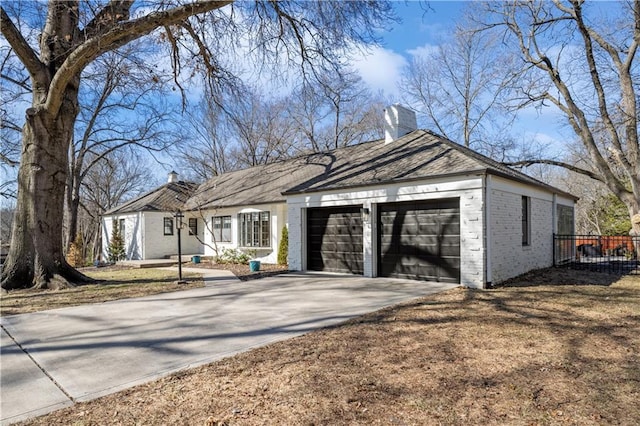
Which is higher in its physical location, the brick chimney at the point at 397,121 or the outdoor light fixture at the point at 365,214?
the brick chimney at the point at 397,121

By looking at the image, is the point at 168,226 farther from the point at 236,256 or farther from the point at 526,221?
the point at 526,221

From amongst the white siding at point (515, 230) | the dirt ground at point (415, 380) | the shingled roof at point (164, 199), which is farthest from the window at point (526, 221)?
the shingled roof at point (164, 199)

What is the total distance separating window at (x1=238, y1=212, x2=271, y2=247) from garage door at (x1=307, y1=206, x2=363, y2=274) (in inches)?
149

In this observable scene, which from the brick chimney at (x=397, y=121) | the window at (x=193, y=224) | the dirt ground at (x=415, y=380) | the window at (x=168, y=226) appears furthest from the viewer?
the window at (x=168, y=226)

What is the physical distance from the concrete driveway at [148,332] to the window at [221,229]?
890 centimetres

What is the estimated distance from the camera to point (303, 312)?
7188mm

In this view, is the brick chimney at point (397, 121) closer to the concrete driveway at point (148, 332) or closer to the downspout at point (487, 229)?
the downspout at point (487, 229)

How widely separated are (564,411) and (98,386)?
4.40 m

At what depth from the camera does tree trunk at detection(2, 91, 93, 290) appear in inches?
421

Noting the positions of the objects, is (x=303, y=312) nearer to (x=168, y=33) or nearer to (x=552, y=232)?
(x=168, y=33)

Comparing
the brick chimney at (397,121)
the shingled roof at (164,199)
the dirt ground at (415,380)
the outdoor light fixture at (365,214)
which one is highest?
the brick chimney at (397,121)

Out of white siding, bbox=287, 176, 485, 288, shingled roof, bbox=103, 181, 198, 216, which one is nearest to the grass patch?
white siding, bbox=287, 176, 485, 288

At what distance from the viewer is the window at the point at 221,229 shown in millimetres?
18969

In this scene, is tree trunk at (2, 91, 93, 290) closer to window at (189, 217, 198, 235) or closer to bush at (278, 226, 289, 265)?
bush at (278, 226, 289, 265)
